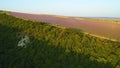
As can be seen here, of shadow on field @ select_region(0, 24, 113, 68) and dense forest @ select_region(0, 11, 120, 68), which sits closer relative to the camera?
shadow on field @ select_region(0, 24, 113, 68)

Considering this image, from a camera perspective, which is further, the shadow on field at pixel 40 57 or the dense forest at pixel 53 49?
the dense forest at pixel 53 49

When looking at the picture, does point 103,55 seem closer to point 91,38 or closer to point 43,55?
point 91,38

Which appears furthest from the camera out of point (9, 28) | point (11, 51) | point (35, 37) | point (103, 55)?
point (9, 28)

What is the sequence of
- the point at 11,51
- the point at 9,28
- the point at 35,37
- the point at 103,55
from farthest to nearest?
the point at 9,28
the point at 35,37
the point at 11,51
the point at 103,55

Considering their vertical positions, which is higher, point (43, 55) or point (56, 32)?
point (56, 32)

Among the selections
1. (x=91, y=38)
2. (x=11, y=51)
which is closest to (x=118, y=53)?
(x=91, y=38)

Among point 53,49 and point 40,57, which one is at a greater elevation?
point 53,49

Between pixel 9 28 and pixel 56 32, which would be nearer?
pixel 56 32

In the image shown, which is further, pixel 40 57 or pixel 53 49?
pixel 53 49
